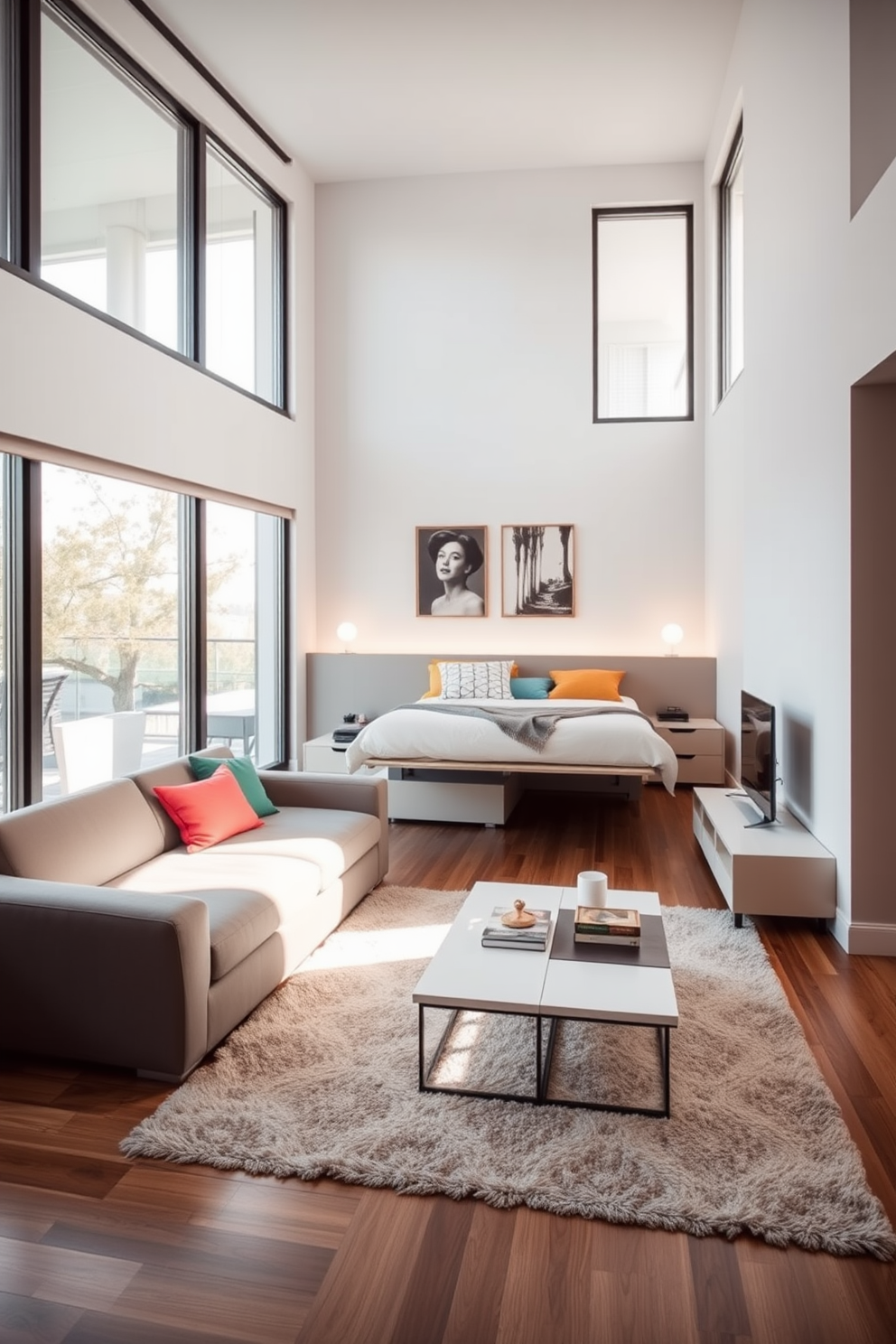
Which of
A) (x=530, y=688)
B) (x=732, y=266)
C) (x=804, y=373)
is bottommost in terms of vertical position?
(x=530, y=688)

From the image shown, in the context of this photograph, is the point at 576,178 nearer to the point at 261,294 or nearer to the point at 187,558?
the point at 261,294

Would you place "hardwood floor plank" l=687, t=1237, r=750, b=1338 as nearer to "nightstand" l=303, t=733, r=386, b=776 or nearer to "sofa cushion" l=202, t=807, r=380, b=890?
"sofa cushion" l=202, t=807, r=380, b=890

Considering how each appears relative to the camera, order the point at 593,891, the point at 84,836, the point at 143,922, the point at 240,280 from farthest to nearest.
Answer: the point at 240,280, the point at 84,836, the point at 593,891, the point at 143,922

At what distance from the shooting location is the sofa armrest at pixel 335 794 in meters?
4.11

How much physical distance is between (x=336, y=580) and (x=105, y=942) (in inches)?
210

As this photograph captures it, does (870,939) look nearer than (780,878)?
Yes

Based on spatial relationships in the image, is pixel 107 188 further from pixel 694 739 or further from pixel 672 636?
pixel 694 739

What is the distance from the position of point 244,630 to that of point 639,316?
4.00 meters

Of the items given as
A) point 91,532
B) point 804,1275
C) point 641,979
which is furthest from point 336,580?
point 804,1275

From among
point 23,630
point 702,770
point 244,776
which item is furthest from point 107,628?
point 702,770

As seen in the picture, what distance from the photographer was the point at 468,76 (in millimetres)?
5746

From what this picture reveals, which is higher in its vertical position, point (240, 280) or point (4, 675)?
point (240, 280)

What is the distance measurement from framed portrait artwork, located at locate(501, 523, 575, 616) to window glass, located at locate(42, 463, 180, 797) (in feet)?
9.46

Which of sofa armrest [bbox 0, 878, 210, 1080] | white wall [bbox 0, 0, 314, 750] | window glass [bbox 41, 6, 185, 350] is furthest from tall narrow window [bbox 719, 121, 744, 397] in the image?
sofa armrest [bbox 0, 878, 210, 1080]
